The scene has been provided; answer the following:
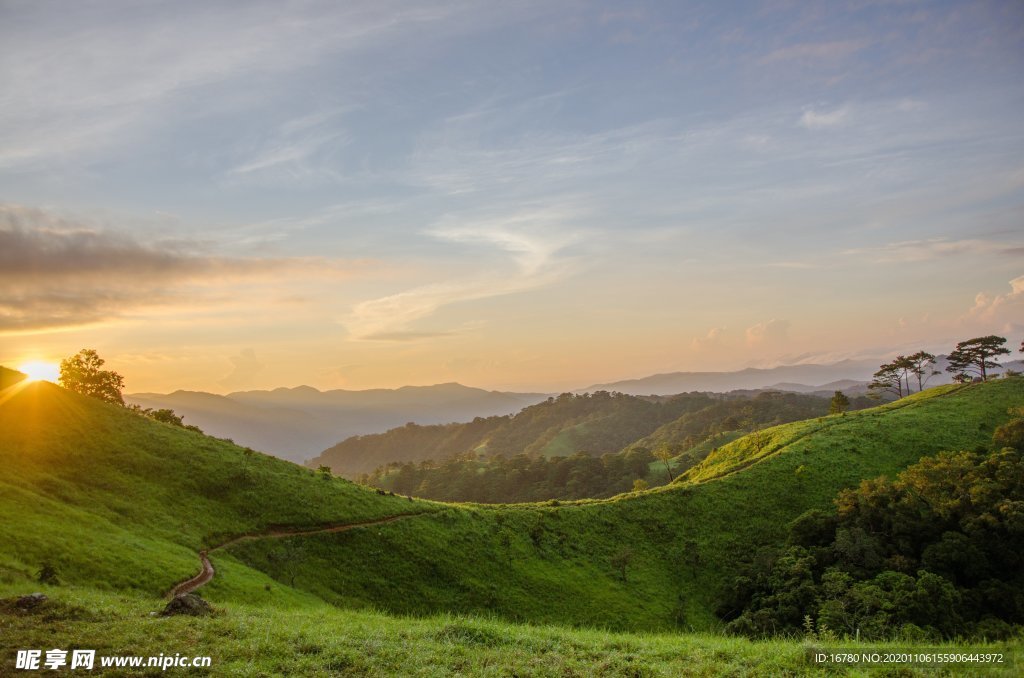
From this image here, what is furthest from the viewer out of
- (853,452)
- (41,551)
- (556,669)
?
(853,452)

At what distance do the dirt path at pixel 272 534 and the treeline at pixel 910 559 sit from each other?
103ft

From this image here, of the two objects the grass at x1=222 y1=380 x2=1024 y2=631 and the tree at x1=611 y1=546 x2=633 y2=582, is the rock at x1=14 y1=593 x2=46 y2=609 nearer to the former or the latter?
the grass at x1=222 y1=380 x2=1024 y2=631

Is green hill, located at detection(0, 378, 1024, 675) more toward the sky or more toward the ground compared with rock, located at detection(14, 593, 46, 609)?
more toward the ground

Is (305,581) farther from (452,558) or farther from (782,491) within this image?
(782,491)

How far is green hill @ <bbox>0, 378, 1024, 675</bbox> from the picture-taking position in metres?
30.9

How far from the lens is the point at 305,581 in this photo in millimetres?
39594

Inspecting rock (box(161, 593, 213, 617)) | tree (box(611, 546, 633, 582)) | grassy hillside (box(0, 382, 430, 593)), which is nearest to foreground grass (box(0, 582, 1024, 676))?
rock (box(161, 593, 213, 617))

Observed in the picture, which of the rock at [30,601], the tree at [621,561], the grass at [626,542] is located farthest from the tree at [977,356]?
the rock at [30,601]

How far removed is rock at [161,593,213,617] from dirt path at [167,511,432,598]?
12.2 m

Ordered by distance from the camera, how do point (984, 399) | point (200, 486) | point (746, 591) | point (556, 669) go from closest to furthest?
point (556, 669)
point (200, 486)
point (746, 591)
point (984, 399)

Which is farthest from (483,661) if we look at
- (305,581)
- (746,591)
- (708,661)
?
(746,591)

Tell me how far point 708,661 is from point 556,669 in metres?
3.80

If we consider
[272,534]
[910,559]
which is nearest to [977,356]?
[910,559]

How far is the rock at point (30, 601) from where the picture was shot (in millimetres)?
15984
